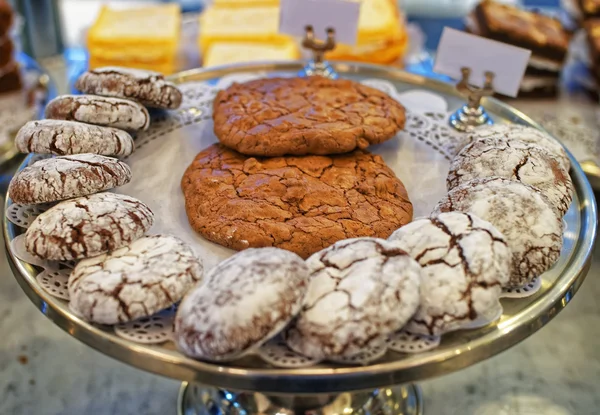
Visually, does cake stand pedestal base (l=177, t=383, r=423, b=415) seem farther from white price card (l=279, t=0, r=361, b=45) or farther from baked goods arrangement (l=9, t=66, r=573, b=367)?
white price card (l=279, t=0, r=361, b=45)

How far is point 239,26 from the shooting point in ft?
10.2

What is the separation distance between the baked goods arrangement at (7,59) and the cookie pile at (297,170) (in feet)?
4.68

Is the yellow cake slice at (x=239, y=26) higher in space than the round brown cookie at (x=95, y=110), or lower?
lower

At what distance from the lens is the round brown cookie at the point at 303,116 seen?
1.71 metres

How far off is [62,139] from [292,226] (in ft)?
1.98

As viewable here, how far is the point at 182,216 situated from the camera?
159 cm

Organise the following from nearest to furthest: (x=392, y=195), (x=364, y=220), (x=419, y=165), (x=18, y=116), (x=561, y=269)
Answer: (x=561, y=269)
(x=364, y=220)
(x=392, y=195)
(x=419, y=165)
(x=18, y=116)

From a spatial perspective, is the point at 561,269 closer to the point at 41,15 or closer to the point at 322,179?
the point at 322,179

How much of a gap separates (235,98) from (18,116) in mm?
1299

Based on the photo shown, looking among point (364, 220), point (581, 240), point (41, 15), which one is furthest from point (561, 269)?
point (41, 15)

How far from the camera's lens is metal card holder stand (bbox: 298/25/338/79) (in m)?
2.19

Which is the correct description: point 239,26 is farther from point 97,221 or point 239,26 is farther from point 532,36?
point 97,221

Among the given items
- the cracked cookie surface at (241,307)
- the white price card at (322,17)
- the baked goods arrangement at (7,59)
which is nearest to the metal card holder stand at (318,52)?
the white price card at (322,17)

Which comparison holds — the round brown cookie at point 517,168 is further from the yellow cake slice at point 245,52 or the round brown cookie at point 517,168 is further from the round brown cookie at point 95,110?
the yellow cake slice at point 245,52
